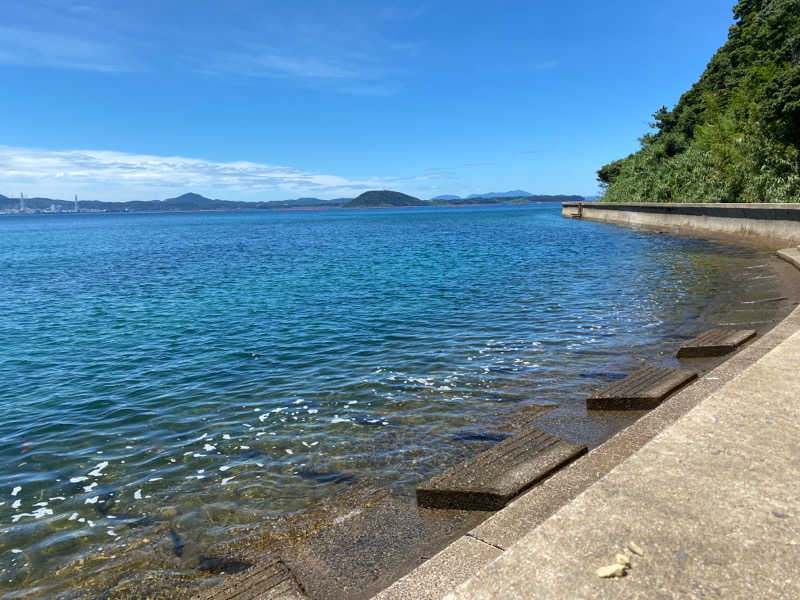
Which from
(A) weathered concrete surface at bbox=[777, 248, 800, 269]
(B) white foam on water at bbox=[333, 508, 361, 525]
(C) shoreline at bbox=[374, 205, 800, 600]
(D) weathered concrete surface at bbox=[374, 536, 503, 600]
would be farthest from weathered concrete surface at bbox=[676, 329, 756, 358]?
(A) weathered concrete surface at bbox=[777, 248, 800, 269]

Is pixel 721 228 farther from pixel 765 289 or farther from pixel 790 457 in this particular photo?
pixel 790 457

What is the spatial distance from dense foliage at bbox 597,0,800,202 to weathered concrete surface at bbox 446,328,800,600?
29.0m

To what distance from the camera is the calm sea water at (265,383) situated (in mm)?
5574

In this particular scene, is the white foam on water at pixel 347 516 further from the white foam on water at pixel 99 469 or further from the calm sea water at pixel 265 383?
the white foam on water at pixel 99 469

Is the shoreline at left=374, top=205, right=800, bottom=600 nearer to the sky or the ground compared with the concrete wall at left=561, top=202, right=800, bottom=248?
nearer to the ground

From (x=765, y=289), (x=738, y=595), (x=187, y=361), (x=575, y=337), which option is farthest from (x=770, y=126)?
(x=738, y=595)

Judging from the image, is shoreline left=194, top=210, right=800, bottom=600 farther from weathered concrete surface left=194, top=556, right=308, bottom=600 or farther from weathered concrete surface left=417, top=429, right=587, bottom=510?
A: weathered concrete surface left=194, top=556, right=308, bottom=600

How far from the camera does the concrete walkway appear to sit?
2824 millimetres

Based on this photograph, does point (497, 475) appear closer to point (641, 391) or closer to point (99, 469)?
point (641, 391)

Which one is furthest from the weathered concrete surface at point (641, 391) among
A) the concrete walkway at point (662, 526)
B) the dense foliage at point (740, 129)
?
the dense foliage at point (740, 129)

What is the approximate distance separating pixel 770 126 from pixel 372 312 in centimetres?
2789

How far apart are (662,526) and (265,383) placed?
7.33 m

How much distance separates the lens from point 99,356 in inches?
480

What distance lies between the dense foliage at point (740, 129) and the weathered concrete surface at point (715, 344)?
76.8ft
